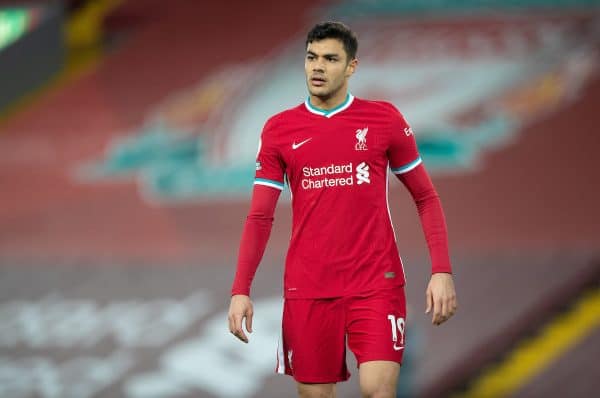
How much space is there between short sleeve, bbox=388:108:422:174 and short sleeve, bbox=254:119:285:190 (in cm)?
43

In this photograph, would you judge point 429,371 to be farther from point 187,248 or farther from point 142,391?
point 187,248

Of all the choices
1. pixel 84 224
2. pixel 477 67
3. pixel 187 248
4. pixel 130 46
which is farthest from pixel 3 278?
pixel 477 67

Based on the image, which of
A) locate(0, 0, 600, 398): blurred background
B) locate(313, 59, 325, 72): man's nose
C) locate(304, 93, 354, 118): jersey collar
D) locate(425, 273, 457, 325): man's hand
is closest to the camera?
locate(425, 273, 457, 325): man's hand

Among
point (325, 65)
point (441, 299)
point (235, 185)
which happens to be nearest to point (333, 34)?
point (325, 65)

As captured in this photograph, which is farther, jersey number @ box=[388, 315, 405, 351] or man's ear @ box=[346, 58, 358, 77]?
man's ear @ box=[346, 58, 358, 77]

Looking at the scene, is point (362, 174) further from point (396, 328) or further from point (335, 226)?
point (396, 328)

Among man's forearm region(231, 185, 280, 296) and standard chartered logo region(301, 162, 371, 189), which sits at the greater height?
standard chartered logo region(301, 162, 371, 189)

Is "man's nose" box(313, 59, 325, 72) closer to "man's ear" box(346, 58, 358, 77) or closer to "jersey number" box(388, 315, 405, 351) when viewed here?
"man's ear" box(346, 58, 358, 77)

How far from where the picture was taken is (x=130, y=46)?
11906 mm

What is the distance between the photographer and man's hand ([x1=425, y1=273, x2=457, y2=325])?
3777 mm

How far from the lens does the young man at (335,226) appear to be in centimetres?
390

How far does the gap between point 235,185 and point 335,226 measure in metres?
5.94

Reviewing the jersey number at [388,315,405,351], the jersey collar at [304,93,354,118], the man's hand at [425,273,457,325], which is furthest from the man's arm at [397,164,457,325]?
the jersey collar at [304,93,354,118]

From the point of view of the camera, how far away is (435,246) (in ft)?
12.9
